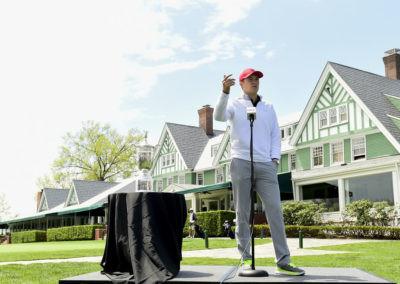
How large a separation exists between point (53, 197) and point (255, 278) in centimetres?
5672

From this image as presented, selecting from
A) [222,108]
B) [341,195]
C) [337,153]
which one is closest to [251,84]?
[222,108]

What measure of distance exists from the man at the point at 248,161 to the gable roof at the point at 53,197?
181 ft

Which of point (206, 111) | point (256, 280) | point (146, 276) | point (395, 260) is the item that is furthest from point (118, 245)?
point (206, 111)

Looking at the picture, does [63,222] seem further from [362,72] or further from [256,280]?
[256,280]

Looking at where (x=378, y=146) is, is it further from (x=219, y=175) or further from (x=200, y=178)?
(x=200, y=178)

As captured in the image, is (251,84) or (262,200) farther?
(251,84)

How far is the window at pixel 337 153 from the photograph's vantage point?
1035 inches

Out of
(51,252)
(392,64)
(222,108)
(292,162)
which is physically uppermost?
(392,64)

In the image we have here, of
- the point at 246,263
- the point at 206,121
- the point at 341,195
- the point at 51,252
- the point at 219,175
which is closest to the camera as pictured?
the point at 246,263

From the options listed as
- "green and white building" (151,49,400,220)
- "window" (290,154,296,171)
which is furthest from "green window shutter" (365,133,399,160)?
"window" (290,154,296,171)

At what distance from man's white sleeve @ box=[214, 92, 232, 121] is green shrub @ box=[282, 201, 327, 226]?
18333 millimetres

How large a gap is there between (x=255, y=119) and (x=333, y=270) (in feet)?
6.28

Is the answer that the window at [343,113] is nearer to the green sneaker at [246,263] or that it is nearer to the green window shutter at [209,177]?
the green window shutter at [209,177]

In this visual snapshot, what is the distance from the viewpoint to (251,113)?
5059 mm
